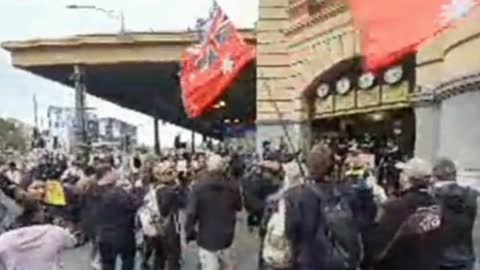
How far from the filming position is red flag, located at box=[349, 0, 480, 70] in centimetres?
561

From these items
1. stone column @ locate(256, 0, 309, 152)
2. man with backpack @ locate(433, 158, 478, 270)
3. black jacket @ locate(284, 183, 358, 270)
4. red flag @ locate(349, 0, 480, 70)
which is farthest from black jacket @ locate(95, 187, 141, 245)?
stone column @ locate(256, 0, 309, 152)

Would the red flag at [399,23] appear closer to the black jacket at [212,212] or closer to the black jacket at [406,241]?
the black jacket at [406,241]

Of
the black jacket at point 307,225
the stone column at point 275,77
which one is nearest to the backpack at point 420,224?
the black jacket at point 307,225

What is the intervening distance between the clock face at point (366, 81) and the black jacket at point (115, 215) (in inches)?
731

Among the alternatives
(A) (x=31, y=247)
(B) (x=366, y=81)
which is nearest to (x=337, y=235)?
(A) (x=31, y=247)

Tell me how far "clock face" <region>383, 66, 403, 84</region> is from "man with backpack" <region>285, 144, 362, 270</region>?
841 inches

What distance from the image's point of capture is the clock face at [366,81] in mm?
32562

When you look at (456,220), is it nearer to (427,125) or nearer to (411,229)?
(411,229)

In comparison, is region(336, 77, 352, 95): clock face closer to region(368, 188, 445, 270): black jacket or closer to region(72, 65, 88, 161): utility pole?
region(72, 65, 88, 161): utility pole

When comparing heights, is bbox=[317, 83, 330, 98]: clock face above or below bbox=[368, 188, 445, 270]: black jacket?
above

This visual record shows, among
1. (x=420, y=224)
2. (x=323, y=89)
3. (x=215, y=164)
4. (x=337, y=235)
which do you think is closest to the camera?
(x=420, y=224)

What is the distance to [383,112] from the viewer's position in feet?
111

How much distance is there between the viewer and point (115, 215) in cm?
1416

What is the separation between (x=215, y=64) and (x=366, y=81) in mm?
11203
